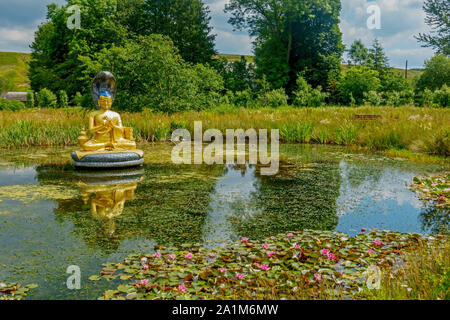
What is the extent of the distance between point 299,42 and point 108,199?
89.1 ft

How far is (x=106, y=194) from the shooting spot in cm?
523

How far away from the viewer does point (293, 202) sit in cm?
496

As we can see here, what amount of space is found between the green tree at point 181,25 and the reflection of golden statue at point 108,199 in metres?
25.6

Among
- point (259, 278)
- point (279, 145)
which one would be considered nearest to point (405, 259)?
point (259, 278)

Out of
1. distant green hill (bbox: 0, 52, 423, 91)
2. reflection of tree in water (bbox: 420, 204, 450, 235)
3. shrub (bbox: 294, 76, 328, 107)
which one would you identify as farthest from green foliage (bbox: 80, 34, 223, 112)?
distant green hill (bbox: 0, 52, 423, 91)

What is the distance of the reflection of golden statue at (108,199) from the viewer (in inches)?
165

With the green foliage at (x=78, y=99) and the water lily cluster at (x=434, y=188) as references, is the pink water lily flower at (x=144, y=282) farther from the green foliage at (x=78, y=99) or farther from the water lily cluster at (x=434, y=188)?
the green foliage at (x=78, y=99)

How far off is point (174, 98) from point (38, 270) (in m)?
11.8

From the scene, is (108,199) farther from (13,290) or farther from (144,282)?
(144,282)

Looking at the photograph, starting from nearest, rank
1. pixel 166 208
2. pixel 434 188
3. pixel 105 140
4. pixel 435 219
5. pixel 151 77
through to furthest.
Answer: pixel 435 219 → pixel 166 208 → pixel 434 188 → pixel 105 140 → pixel 151 77

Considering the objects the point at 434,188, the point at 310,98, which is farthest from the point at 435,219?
the point at 310,98

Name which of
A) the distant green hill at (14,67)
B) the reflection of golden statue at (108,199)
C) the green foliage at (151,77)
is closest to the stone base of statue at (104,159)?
the reflection of golden statue at (108,199)

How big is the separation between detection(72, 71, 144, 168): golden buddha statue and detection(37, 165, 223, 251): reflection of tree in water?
1.57 ft
